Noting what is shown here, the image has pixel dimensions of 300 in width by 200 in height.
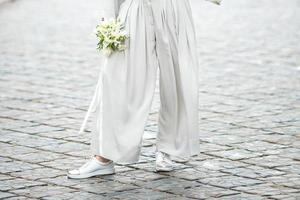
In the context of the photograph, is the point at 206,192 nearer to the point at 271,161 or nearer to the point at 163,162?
the point at 163,162

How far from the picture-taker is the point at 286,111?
8.79 metres

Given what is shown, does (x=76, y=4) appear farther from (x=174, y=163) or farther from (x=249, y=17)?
(x=174, y=163)

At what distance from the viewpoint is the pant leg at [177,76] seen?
21.2 ft

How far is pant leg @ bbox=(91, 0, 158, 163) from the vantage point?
637 cm

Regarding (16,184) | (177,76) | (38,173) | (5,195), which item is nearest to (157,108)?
(177,76)

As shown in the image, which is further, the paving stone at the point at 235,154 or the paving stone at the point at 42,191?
the paving stone at the point at 235,154

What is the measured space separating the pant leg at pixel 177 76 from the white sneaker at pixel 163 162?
0.07m

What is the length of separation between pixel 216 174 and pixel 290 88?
355 centimetres

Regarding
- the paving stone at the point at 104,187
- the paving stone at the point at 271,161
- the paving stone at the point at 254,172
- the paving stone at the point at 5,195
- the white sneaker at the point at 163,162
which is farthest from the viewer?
the paving stone at the point at 271,161

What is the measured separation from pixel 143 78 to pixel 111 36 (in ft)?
1.25

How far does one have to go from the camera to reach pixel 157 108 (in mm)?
9070

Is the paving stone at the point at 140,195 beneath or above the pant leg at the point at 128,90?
beneath

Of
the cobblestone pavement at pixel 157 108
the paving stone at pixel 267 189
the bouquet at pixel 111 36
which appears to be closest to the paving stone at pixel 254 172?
the cobblestone pavement at pixel 157 108

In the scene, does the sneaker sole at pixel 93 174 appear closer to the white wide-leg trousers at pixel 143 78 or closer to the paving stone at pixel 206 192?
the white wide-leg trousers at pixel 143 78
